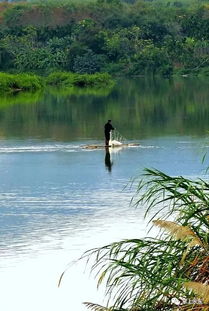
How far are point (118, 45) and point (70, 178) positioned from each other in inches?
3350

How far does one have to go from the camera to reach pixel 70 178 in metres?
29.4

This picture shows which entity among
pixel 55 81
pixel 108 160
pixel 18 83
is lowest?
pixel 108 160

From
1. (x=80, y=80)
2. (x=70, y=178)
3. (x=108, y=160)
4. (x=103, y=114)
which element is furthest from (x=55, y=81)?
(x=70, y=178)

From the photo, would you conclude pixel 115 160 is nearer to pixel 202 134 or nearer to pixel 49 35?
pixel 202 134

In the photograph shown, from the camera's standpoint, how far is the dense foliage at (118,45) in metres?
108

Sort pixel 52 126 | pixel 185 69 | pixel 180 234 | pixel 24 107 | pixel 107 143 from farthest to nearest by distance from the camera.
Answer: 1. pixel 185 69
2. pixel 24 107
3. pixel 52 126
4. pixel 107 143
5. pixel 180 234

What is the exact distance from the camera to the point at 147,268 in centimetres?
1005

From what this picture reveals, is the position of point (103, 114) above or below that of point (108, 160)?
above

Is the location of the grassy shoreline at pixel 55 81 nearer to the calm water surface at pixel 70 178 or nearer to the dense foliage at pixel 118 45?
the dense foliage at pixel 118 45

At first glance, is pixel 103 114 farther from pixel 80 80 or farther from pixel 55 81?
pixel 55 81

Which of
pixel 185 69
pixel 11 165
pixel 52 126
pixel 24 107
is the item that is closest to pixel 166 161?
pixel 11 165

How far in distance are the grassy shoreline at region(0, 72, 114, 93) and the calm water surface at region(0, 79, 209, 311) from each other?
18998 millimetres

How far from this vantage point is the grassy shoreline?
79812 millimetres

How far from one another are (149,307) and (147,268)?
376 millimetres
